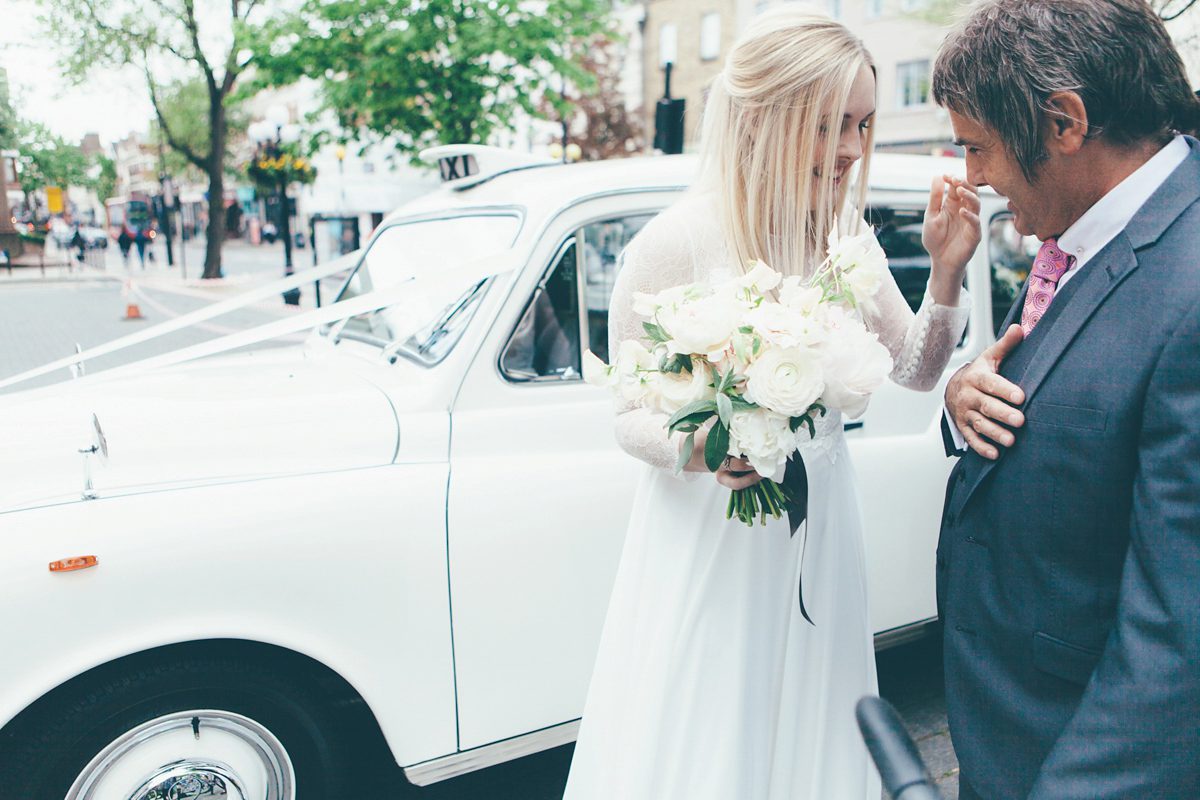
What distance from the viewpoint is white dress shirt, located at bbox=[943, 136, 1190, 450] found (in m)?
1.15

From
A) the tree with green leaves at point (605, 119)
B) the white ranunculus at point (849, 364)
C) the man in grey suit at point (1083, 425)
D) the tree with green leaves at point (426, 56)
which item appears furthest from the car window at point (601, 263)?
the tree with green leaves at point (605, 119)

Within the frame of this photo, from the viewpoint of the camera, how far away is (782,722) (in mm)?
1873

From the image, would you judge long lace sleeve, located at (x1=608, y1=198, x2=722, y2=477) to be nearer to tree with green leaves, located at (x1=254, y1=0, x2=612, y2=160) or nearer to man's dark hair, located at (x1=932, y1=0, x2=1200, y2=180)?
man's dark hair, located at (x1=932, y1=0, x2=1200, y2=180)

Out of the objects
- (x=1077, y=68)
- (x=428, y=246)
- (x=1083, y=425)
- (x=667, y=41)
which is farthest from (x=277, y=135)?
(x=667, y=41)

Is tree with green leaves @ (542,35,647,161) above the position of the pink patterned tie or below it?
above

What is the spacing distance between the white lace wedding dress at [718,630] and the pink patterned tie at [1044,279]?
52cm

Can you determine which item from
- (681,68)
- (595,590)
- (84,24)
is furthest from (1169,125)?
(681,68)

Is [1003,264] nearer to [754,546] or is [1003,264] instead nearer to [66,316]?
[754,546]

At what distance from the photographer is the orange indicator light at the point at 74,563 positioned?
5.92 ft

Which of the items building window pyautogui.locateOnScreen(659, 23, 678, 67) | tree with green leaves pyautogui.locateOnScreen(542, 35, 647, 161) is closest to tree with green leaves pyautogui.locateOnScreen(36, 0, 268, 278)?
tree with green leaves pyautogui.locateOnScreen(542, 35, 647, 161)

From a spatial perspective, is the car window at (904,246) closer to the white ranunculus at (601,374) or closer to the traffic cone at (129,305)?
the white ranunculus at (601,374)

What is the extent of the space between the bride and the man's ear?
0.56 meters

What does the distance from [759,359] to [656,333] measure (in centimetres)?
20

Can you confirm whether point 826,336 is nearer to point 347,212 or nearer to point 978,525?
point 978,525
